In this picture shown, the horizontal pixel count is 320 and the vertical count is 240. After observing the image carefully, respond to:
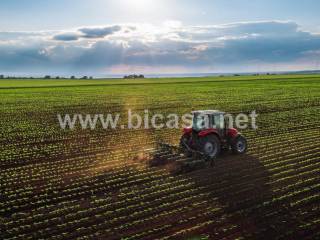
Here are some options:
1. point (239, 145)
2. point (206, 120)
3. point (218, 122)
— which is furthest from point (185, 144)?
point (239, 145)

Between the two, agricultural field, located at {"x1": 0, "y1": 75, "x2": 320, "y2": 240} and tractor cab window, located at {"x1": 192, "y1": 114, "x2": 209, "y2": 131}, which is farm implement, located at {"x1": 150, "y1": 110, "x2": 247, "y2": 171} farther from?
agricultural field, located at {"x1": 0, "y1": 75, "x2": 320, "y2": 240}

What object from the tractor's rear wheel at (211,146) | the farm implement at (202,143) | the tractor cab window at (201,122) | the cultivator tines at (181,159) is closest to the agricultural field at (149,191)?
the cultivator tines at (181,159)

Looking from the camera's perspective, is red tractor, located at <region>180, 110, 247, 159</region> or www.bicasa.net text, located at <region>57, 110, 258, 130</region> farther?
www.bicasa.net text, located at <region>57, 110, 258, 130</region>

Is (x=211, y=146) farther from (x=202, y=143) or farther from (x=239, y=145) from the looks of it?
(x=239, y=145)

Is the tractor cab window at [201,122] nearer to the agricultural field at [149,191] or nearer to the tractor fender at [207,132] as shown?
the tractor fender at [207,132]

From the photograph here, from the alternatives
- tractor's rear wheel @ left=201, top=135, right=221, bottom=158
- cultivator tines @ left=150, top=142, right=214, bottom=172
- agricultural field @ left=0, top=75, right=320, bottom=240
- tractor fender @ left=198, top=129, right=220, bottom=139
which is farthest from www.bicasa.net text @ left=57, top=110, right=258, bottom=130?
cultivator tines @ left=150, top=142, right=214, bottom=172

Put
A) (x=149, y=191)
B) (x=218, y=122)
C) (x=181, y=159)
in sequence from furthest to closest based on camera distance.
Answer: (x=218, y=122) → (x=181, y=159) → (x=149, y=191)
